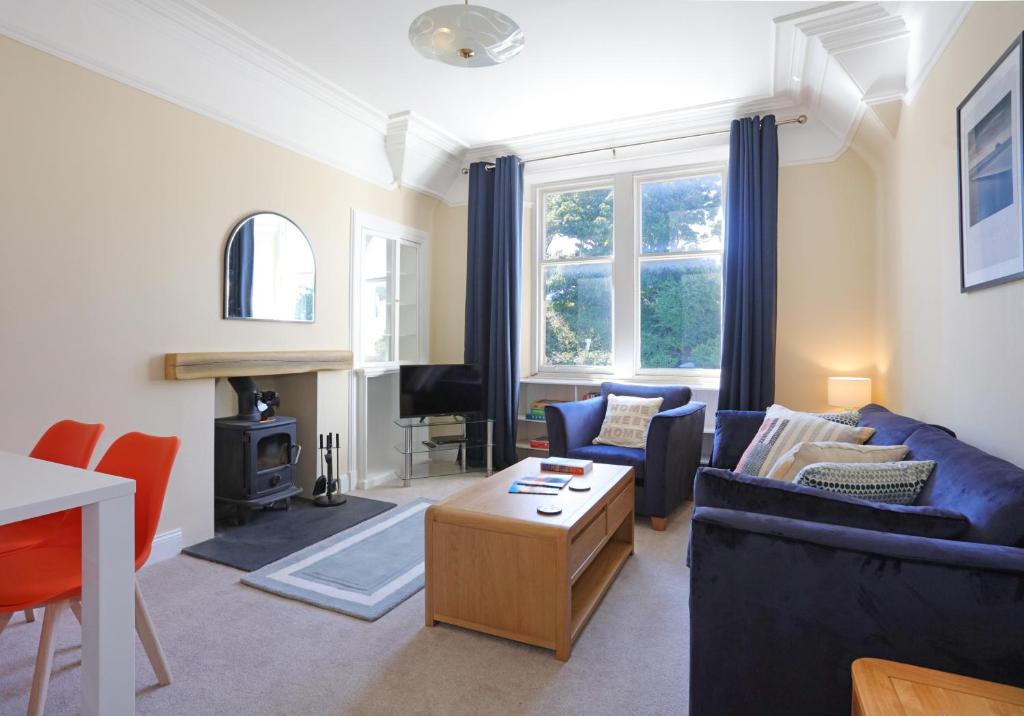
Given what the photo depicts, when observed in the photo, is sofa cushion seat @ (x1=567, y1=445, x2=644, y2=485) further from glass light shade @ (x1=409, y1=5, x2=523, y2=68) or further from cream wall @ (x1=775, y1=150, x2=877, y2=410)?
glass light shade @ (x1=409, y1=5, x2=523, y2=68)

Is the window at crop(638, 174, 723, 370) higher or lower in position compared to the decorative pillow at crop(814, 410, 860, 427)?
higher

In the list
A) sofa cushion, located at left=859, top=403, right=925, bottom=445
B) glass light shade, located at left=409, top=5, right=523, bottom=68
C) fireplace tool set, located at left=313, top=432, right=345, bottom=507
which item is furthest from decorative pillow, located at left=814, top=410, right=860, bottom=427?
fireplace tool set, located at left=313, top=432, right=345, bottom=507

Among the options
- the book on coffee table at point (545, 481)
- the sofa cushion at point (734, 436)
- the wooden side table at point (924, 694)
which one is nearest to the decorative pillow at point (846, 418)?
the sofa cushion at point (734, 436)

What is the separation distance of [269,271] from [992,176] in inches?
140

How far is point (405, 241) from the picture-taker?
496cm

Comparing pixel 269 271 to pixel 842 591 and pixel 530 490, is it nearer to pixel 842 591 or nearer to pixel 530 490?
pixel 530 490

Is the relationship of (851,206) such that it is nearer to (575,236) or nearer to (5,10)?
(575,236)

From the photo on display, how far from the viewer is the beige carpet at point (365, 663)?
176 cm

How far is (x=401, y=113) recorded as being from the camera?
4.29 meters

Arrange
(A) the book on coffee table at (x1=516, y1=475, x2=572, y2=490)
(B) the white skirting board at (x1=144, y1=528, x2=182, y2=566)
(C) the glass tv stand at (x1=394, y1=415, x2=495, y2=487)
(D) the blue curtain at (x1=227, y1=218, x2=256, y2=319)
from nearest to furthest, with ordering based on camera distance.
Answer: (A) the book on coffee table at (x1=516, y1=475, x2=572, y2=490), (B) the white skirting board at (x1=144, y1=528, x2=182, y2=566), (D) the blue curtain at (x1=227, y1=218, x2=256, y2=319), (C) the glass tv stand at (x1=394, y1=415, x2=495, y2=487)

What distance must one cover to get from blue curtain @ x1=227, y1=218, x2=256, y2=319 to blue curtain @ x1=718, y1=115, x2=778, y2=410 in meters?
3.21

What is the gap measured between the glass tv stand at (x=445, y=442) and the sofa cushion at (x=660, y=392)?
1085 millimetres

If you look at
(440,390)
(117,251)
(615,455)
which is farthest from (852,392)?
(117,251)

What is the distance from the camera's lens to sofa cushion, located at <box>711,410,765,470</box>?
319 cm
